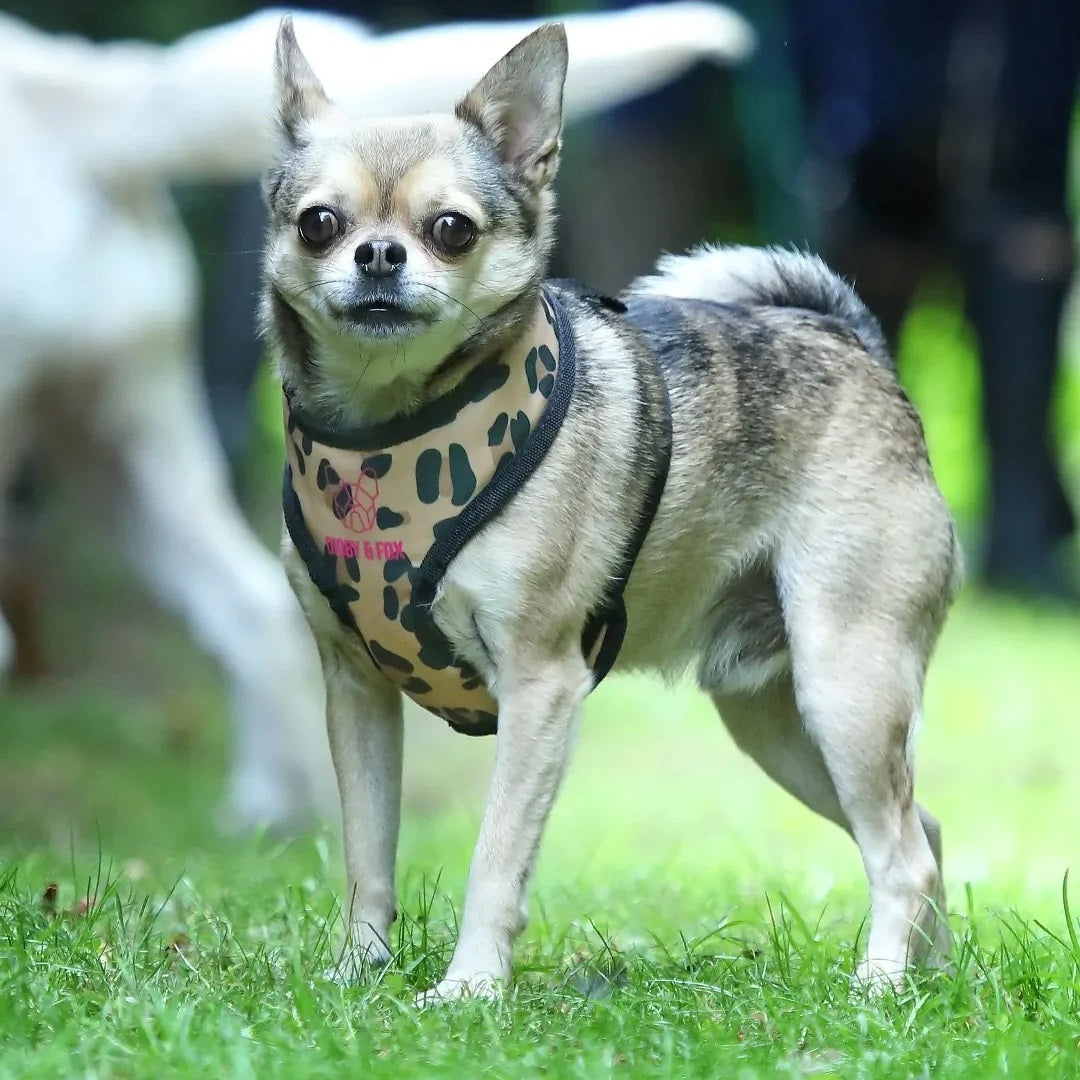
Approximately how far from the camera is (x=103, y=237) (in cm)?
617

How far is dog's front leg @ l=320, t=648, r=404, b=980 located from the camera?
3805 millimetres

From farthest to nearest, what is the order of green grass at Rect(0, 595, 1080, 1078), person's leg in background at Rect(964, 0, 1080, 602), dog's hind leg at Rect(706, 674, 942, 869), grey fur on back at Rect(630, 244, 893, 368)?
person's leg in background at Rect(964, 0, 1080, 602)
grey fur on back at Rect(630, 244, 893, 368)
dog's hind leg at Rect(706, 674, 942, 869)
green grass at Rect(0, 595, 1080, 1078)

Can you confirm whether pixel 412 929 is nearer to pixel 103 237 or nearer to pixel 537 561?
pixel 537 561

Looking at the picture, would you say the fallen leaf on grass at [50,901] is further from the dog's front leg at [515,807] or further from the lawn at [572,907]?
the dog's front leg at [515,807]

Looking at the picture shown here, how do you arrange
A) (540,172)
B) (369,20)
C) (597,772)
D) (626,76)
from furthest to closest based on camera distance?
(369,20) → (597,772) → (626,76) → (540,172)

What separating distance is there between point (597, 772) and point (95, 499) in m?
2.77

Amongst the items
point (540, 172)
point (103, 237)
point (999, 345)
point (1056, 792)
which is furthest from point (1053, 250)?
point (540, 172)

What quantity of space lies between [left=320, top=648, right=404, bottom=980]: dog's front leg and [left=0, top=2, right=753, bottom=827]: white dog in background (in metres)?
2.28

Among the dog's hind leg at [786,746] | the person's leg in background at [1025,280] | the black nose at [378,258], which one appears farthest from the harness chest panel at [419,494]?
the person's leg in background at [1025,280]

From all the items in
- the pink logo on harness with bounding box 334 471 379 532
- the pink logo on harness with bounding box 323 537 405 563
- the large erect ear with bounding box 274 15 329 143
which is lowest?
the pink logo on harness with bounding box 323 537 405 563

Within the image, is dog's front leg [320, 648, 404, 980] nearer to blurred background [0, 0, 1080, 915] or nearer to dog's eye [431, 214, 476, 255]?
dog's eye [431, 214, 476, 255]

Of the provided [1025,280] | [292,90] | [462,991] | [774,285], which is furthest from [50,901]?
[1025,280]

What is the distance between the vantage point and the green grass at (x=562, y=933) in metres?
2.97

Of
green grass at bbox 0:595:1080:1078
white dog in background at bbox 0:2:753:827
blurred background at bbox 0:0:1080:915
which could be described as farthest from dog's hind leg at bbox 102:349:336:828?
blurred background at bbox 0:0:1080:915
